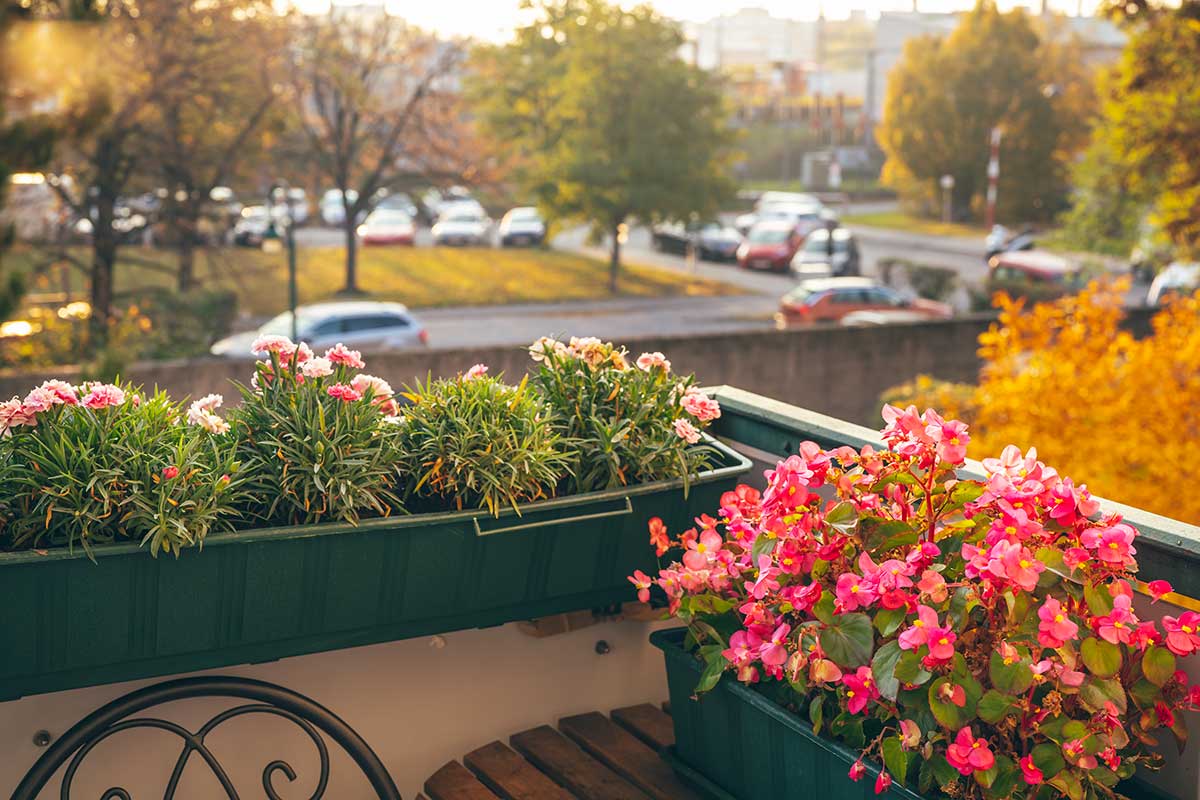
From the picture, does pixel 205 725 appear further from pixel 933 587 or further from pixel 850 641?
pixel 933 587

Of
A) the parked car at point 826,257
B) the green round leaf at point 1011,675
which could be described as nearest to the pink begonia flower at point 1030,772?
the green round leaf at point 1011,675

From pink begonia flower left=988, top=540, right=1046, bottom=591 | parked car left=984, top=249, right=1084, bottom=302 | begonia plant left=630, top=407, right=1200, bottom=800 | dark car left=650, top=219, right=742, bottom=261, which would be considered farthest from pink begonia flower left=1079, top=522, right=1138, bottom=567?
dark car left=650, top=219, right=742, bottom=261

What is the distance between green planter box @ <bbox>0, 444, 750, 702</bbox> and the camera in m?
2.56

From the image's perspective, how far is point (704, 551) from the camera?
113 inches

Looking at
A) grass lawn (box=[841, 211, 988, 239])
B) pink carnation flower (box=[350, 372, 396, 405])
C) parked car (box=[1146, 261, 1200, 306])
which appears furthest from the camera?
grass lawn (box=[841, 211, 988, 239])

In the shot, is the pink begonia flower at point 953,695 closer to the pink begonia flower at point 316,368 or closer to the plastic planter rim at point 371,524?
the plastic planter rim at point 371,524

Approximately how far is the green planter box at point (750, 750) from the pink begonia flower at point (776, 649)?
0.15 m

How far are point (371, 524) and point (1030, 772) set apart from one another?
1.41 meters

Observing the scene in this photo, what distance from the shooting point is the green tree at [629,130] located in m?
33.1

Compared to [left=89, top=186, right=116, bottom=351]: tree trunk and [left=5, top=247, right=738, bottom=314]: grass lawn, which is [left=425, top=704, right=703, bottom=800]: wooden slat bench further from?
→ [left=5, top=247, right=738, bottom=314]: grass lawn

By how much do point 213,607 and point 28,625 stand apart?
0.35m

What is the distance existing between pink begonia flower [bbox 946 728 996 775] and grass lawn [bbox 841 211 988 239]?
5018 cm

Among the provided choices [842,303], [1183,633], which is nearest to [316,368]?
[1183,633]

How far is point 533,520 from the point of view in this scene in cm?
302
